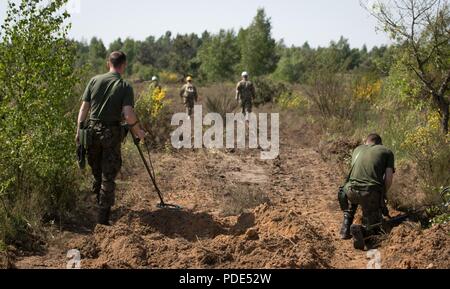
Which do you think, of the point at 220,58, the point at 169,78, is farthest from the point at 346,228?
the point at 169,78

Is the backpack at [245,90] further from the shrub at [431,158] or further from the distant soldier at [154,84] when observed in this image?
the shrub at [431,158]

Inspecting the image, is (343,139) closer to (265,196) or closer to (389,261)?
(265,196)

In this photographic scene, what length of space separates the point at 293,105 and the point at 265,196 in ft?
36.4

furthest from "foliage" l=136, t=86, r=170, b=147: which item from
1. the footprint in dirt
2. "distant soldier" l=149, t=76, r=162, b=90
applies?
the footprint in dirt

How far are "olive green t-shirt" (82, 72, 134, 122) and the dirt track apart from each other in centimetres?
114

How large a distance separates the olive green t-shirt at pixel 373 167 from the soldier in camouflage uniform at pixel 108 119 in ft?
7.66

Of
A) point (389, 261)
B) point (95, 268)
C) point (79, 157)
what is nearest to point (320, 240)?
point (389, 261)

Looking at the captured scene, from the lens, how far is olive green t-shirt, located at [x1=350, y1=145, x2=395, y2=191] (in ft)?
17.5

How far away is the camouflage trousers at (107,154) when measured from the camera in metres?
5.26

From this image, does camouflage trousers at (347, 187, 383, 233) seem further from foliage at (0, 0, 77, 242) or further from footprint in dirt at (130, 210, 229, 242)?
foliage at (0, 0, 77, 242)

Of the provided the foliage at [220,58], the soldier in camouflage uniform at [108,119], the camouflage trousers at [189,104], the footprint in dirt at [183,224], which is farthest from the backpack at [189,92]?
the foliage at [220,58]

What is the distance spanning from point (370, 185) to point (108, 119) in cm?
281

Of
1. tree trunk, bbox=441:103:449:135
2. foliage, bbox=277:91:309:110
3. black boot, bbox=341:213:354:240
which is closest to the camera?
black boot, bbox=341:213:354:240
